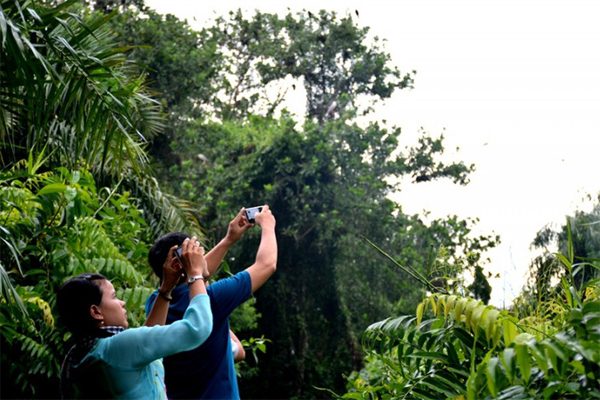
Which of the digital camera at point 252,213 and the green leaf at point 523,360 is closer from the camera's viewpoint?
the green leaf at point 523,360

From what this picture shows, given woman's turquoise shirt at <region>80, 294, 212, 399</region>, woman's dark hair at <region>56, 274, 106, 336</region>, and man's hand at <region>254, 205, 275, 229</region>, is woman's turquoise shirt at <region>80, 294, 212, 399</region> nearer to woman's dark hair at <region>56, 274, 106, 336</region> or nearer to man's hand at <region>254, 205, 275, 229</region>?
woman's dark hair at <region>56, 274, 106, 336</region>

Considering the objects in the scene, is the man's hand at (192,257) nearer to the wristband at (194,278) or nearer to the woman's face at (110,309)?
Result: the wristband at (194,278)

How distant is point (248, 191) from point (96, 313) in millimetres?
18017

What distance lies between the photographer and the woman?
9.48 feet

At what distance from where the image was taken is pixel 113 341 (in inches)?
114

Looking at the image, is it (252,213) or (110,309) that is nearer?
(110,309)

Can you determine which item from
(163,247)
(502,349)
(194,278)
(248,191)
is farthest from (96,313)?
(248,191)

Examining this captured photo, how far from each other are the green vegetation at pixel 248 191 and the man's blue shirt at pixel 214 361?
20.0 inches

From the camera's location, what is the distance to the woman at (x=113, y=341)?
2.89m

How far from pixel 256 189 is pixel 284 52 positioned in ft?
19.3

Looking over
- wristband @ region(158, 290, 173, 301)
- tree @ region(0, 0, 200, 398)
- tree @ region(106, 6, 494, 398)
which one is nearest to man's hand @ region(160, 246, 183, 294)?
wristband @ region(158, 290, 173, 301)

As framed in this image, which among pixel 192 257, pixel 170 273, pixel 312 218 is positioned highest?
pixel 192 257

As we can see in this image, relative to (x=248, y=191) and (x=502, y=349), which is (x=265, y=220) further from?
(x=248, y=191)

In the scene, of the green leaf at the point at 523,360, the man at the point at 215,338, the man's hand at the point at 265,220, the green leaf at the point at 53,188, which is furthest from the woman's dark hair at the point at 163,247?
the green leaf at the point at 53,188
